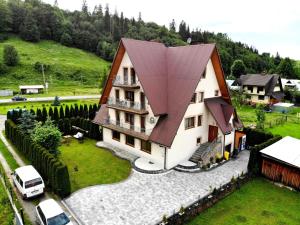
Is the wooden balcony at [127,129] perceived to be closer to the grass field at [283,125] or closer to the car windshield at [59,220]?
the car windshield at [59,220]

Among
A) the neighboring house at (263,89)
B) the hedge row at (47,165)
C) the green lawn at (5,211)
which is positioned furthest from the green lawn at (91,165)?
the neighboring house at (263,89)

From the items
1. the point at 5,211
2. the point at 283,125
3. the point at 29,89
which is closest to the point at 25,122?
the point at 5,211

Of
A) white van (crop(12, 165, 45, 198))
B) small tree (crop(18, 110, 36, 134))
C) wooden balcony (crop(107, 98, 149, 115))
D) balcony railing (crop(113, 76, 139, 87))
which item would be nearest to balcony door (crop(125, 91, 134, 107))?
wooden balcony (crop(107, 98, 149, 115))

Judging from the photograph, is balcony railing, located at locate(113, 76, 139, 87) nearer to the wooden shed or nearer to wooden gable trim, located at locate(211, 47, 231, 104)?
wooden gable trim, located at locate(211, 47, 231, 104)

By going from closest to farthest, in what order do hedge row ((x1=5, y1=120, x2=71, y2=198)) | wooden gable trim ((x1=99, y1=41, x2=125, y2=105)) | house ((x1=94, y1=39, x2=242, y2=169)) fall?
hedge row ((x1=5, y1=120, x2=71, y2=198))
house ((x1=94, y1=39, x2=242, y2=169))
wooden gable trim ((x1=99, y1=41, x2=125, y2=105))

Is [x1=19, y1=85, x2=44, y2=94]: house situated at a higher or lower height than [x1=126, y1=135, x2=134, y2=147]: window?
higher

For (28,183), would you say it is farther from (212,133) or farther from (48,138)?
(212,133)
